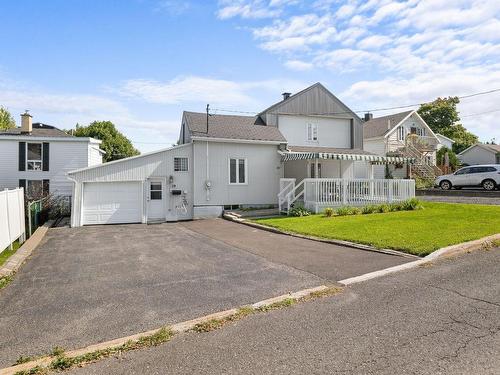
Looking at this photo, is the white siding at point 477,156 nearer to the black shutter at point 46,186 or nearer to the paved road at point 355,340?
the paved road at point 355,340

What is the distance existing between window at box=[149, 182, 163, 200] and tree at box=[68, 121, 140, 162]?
31.4 m

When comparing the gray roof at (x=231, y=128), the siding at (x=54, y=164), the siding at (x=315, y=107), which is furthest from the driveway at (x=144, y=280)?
the siding at (x=315, y=107)

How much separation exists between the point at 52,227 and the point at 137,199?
4.18 meters

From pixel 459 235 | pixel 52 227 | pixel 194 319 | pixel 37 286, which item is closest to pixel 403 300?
pixel 194 319

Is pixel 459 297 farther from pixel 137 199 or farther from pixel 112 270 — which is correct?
pixel 137 199

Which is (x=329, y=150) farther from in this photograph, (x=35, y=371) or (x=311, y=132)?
(x=35, y=371)

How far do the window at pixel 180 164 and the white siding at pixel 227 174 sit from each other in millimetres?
556

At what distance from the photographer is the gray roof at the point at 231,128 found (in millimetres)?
19719

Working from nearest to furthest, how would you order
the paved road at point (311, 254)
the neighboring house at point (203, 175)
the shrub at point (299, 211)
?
the paved road at point (311, 254) → the shrub at point (299, 211) → the neighboring house at point (203, 175)

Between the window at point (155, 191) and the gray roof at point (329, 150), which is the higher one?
the gray roof at point (329, 150)

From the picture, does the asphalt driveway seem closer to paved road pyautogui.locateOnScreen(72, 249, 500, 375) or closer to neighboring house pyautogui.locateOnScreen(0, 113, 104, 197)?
paved road pyautogui.locateOnScreen(72, 249, 500, 375)

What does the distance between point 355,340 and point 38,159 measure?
23390mm

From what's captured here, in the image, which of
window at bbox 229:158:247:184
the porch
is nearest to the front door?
window at bbox 229:158:247:184

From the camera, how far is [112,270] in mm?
8039
